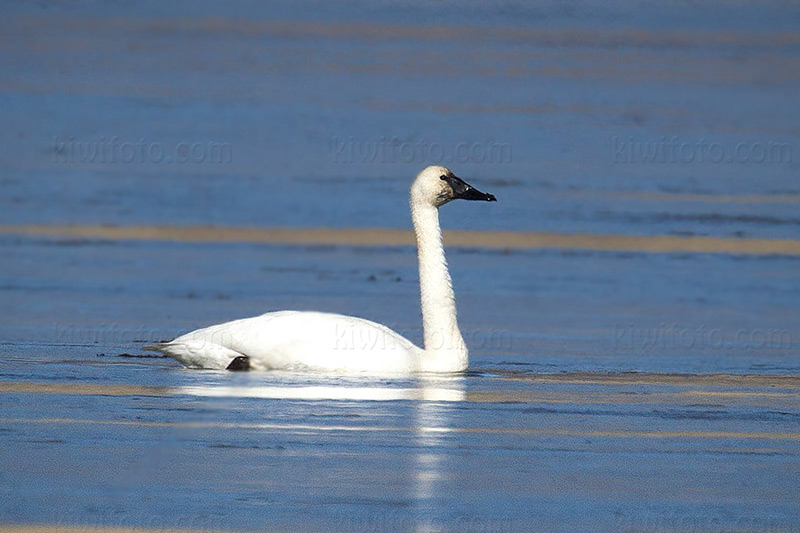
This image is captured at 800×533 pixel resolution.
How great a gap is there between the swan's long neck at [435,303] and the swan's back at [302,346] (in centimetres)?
18

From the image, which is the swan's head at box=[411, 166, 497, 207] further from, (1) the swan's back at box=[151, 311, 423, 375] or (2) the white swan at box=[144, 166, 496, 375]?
(1) the swan's back at box=[151, 311, 423, 375]

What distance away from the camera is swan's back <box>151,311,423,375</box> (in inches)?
392

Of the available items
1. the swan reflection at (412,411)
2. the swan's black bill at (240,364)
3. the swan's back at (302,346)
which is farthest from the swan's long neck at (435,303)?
the swan's black bill at (240,364)

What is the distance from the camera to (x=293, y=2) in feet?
107

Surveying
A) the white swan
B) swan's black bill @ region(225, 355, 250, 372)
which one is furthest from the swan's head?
swan's black bill @ region(225, 355, 250, 372)

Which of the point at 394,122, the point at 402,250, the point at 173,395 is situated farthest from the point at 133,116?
the point at 173,395

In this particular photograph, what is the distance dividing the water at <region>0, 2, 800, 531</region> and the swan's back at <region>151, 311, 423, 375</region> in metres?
0.21

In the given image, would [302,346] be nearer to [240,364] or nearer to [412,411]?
[240,364]

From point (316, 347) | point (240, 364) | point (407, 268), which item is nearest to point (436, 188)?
point (316, 347)

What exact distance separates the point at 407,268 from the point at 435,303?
165 inches

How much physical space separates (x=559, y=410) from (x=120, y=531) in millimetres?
3347

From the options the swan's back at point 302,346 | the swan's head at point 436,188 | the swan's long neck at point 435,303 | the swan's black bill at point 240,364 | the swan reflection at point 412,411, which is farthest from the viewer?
the swan's head at point 436,188

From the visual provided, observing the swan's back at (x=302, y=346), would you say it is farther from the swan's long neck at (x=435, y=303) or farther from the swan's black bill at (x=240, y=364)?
the swan's long neck at (x=435, y=303)

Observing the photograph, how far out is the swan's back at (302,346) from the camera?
995cm
